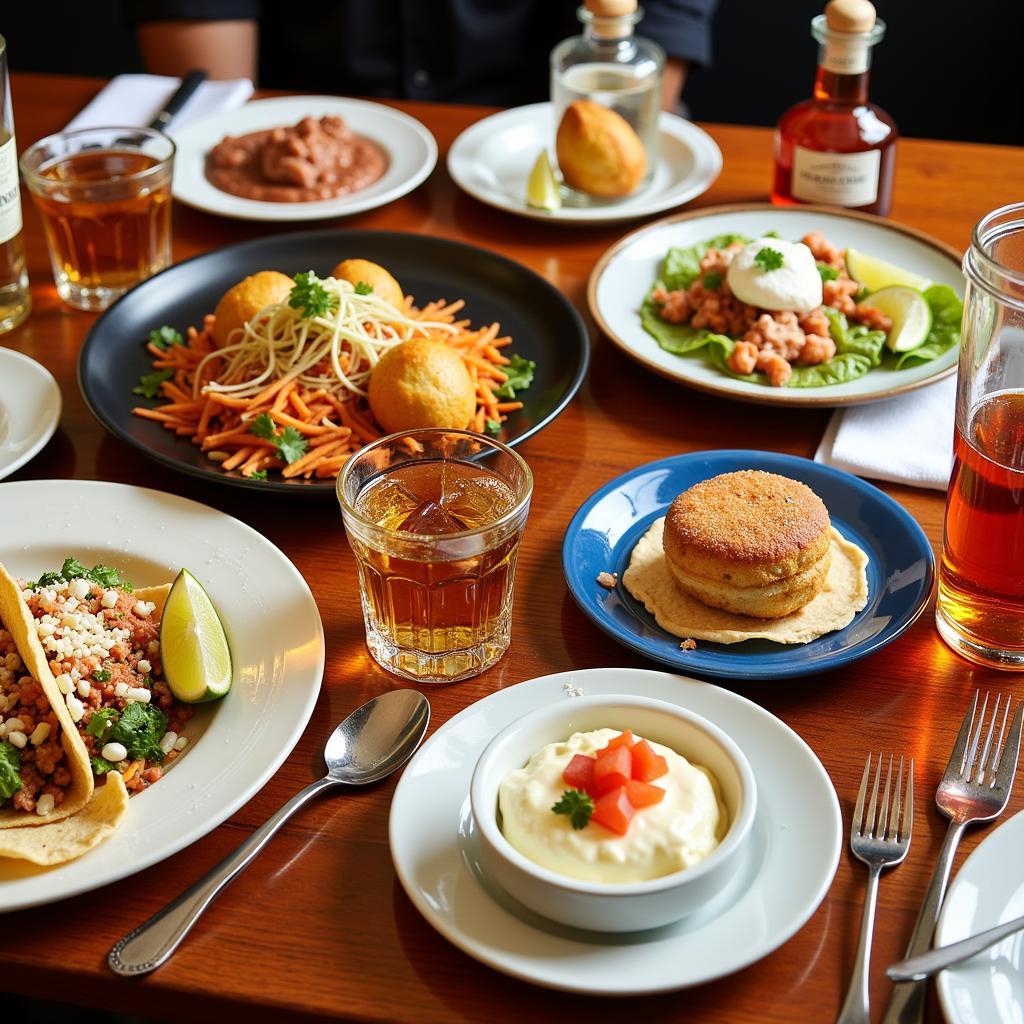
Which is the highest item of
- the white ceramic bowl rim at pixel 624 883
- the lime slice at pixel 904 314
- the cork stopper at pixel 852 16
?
Result: the cork stopper at pixel 852 16

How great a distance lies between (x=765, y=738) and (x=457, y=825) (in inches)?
12.8

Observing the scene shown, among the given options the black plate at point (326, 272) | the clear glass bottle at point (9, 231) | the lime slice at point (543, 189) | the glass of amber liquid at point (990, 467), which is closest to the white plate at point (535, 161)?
the lime slice at point (543, 189)

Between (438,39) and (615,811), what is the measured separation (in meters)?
3.06

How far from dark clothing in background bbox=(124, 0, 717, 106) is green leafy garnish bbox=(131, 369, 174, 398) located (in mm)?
1904

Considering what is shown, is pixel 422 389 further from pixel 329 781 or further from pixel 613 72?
pixel 613 72

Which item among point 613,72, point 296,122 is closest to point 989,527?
point 613,72

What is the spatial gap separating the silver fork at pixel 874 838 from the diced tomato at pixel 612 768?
0.81 feet

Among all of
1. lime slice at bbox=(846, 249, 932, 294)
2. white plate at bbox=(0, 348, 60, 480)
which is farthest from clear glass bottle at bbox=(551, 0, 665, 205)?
white plate at bbox=(0, 348, 60, 480)

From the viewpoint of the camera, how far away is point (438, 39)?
358 centimetres

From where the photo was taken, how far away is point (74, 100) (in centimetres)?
295

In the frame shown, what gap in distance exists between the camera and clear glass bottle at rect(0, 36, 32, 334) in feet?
6.30

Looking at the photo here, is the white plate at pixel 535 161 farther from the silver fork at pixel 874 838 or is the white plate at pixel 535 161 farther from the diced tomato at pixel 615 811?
the diced tomato at pixel 615 811

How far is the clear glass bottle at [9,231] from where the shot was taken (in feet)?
6.30

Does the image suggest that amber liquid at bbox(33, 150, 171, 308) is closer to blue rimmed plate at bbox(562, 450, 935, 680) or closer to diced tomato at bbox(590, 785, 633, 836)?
blue rimmed plate at bbox(562, 450, 935, 680)
